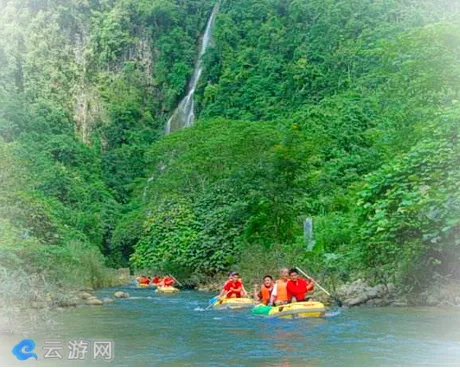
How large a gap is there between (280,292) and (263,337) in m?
2.86

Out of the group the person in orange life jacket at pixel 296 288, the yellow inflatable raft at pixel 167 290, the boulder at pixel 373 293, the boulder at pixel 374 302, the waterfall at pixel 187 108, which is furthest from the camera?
the waterfall at pixel 187 108

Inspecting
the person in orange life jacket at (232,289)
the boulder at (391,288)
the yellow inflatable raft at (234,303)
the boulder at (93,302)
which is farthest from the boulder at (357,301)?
the boulder at (93,302)

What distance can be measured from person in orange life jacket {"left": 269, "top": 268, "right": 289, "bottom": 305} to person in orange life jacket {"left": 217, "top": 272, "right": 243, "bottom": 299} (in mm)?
2219

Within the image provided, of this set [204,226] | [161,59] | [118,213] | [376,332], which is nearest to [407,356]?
[376,332]

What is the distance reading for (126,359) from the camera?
26.5 feet

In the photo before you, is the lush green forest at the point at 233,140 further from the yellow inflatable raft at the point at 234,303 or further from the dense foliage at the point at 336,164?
the yellow inflatable raft at the point at 234,303

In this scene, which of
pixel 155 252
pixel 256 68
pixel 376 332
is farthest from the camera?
pixel 256 68

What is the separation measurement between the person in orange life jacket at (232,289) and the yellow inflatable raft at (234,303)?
0.21 m

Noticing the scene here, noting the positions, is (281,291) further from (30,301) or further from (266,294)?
(30,301)

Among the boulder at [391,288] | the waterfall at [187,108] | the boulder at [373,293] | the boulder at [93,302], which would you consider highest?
the waterfall at [187,108]

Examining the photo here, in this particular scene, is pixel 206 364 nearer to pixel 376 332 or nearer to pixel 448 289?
pixel 376 332

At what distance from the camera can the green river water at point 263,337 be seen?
314 inches

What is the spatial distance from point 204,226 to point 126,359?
15478 millimetres

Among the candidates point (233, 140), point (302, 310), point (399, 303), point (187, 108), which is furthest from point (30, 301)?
point (187, 108)
